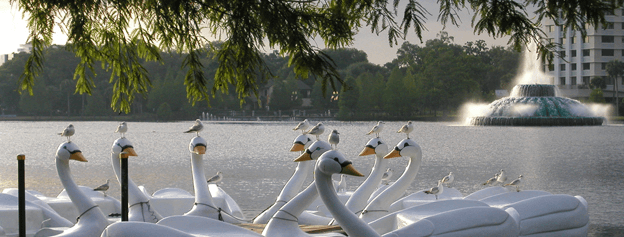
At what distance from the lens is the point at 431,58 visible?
75.8 m

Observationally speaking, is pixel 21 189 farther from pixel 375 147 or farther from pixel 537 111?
pixel 537 111

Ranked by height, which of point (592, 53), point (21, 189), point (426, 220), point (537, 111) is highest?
point (592, 53)

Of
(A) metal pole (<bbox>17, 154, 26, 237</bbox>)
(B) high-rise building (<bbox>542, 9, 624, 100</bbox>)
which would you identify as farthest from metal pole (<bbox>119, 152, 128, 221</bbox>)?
(B) high-rise building (<bbox>542, 9, 624, 100</bbox>)

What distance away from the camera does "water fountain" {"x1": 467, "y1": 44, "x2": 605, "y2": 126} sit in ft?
164

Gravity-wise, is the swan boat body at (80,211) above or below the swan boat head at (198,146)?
below

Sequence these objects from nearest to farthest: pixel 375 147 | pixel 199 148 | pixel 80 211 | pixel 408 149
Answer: pixel 80 211 < pixel 408 149 < pixel 199 148 < pixel 375 147

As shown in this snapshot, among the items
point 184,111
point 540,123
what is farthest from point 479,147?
point 184,111

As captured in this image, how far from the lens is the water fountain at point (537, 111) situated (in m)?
49.8

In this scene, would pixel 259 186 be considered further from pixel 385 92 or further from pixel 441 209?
pixel 385 92

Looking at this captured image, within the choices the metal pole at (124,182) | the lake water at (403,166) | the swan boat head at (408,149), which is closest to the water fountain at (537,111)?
the lake water at (403,166)

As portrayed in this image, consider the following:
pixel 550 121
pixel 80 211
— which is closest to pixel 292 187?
pixel 80 211

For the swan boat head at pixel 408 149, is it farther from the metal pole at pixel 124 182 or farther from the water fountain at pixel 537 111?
the water fountain at pixel 537 111

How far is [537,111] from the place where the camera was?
5062 cm

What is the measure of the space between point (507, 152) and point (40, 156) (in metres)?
18.0
